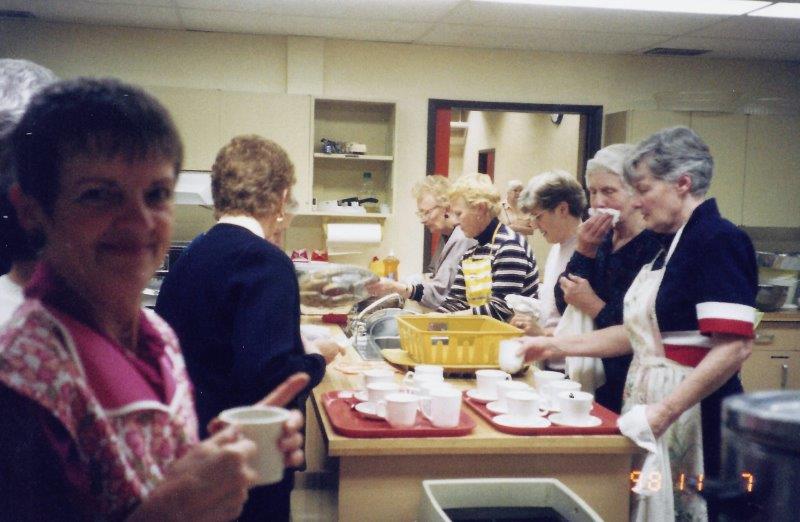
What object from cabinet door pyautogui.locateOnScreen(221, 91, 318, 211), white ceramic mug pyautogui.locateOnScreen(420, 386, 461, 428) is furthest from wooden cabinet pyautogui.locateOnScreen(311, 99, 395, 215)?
white ceramic mug pyautogui.locateOnScreen(420, 386, 461, 428)

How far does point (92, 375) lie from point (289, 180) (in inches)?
48.5

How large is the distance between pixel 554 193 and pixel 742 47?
2.93 metres

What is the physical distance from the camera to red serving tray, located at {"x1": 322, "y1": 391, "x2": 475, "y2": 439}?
5.36 feet

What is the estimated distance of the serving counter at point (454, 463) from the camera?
64.5 inches

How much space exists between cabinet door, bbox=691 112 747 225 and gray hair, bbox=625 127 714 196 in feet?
10.3

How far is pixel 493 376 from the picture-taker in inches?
78.1

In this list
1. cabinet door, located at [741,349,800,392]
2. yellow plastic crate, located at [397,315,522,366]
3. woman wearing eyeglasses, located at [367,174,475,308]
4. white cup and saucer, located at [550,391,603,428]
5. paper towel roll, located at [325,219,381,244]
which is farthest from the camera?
paper towel roll, located at [325,219,381,244]

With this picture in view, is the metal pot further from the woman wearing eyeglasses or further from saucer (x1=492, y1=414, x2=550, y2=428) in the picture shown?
the woman wearing eyeglasses

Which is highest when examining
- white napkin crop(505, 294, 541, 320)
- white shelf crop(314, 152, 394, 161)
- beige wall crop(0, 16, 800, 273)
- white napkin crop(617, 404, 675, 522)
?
beige wall crop(0, 16, 800, 273)

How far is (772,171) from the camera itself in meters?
4.84

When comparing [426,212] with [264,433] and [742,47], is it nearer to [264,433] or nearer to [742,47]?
[742,47]

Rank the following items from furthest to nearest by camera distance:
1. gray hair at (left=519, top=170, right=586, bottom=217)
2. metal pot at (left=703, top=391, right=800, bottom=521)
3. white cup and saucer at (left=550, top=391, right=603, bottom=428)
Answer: gray hair at (left=519, top=170, right=586, bottom=217), white cup and saucer at (left=550, top=391, right=603, bottom=428), metal pot at (left=703, top=391, right=800, bottom=521)

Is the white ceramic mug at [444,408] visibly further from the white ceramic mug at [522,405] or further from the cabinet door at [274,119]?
the cabinet door at [274,119]

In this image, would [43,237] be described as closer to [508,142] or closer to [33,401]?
[33,401]
